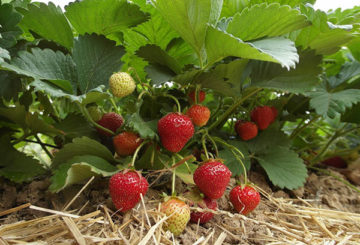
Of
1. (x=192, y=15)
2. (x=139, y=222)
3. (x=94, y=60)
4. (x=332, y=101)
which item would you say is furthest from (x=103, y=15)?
(x=332, y=101)

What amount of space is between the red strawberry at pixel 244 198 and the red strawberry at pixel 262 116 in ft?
0.79

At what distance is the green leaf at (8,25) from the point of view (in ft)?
1.89

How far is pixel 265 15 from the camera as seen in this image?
1.92ft

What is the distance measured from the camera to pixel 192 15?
1.94ft

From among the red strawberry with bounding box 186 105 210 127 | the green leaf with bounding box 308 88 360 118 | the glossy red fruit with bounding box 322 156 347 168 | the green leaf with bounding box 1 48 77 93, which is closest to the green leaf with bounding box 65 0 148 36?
the green leaf with bounding box 1 48 77 93

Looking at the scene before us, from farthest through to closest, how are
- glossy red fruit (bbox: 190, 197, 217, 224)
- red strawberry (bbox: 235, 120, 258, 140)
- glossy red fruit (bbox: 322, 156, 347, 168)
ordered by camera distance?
glossy red fruit (bbox: 322, 156, 347, 168) < red strawberry (bbox: 235, 120, 258, 140) < glossy red fruit (bbox: 190, 197, 217, 224)

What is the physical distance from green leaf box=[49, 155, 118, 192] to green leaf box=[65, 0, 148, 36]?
0.30 metres

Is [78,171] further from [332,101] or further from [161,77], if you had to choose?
[332,101]

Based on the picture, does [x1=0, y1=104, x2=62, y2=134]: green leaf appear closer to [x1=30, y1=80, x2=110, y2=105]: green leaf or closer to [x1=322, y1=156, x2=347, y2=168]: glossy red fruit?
[x1=30, y1=80, x2=110, y2=105]: green leaf

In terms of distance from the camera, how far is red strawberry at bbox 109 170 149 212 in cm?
56

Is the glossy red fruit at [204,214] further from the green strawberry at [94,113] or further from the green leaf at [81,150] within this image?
the green strawberry at [94,113]

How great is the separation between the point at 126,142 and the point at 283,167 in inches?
17.5

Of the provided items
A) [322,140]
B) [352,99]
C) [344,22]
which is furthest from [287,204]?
[322,140]

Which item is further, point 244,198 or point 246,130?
point 246,130
